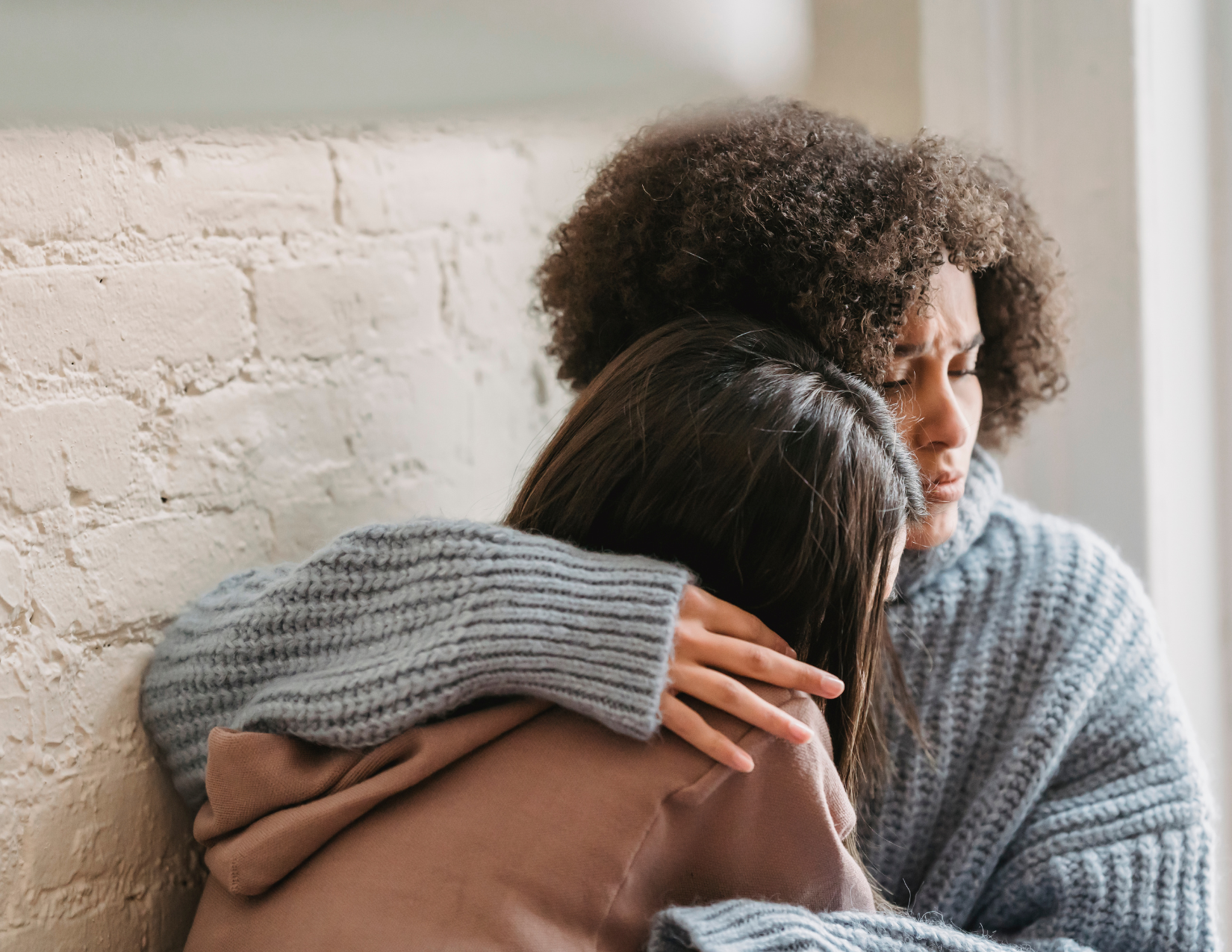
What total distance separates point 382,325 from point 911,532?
539 millimetres

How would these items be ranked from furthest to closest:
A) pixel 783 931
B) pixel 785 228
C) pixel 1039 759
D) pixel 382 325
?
pixel 382 325
pixel 1039 759
pixel 785 228
pixel 783 931

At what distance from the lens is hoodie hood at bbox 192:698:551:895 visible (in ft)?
2.27

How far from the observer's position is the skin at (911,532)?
0.66 metres

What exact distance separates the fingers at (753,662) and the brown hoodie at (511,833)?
0.02 m

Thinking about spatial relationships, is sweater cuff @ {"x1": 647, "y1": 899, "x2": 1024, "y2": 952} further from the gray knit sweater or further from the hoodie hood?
the hoodie hood

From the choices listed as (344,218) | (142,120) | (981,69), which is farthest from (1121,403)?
(142,120)

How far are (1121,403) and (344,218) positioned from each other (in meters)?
0.82

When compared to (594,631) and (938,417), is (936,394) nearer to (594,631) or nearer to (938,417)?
(938,417)

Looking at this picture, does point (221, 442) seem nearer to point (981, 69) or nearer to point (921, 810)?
point (921, 810)

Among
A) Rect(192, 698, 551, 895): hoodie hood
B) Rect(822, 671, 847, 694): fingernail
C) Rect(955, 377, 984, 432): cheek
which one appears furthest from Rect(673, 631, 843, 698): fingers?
Rect(955, 377, 984, 432): cheek

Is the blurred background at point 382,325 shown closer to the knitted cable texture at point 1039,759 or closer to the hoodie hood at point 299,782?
the hoodie hood at point 299,782

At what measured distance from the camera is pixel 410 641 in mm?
706

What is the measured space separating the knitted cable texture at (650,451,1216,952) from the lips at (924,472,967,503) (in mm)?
96

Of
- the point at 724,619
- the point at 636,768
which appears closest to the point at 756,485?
the point at 724,619
